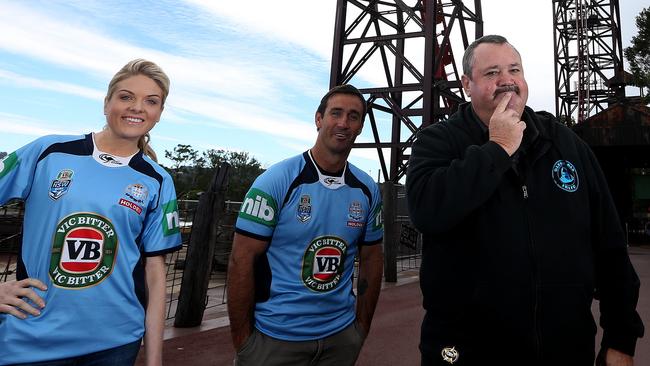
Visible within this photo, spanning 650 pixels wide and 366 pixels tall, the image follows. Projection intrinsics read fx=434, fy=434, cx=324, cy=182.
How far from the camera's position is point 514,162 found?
162cm

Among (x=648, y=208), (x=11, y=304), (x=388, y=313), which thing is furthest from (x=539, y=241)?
(x=648, y=208)

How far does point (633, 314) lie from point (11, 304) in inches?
86.4

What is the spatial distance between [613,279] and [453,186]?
78 cm

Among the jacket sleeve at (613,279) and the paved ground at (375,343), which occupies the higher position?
the jacket sleeve at (613,279)

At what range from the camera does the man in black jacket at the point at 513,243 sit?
1.51 meters

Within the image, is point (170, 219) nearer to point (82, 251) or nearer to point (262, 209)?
point (82, 251)

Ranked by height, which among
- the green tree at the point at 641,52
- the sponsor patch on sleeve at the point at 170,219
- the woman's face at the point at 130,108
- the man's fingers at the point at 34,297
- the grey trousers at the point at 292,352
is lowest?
the grey trousers at the point at 292,352

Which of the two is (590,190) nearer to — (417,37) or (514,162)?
(514,162)

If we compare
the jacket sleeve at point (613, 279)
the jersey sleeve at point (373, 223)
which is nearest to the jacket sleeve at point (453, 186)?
the jacket sleeve at point (613, 279)

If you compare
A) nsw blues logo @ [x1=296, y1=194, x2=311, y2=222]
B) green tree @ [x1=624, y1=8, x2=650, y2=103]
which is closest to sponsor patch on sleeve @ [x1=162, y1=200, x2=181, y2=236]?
nsw blues logo @ [x1=296, y1=194, x2=311, y2=222]

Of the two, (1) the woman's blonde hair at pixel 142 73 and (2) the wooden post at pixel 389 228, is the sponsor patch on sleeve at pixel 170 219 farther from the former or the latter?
(2) the wooden post at pixel 389 228

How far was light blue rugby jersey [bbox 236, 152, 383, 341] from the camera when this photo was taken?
6.79 ft

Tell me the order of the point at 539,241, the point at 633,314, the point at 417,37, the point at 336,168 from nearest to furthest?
the point at 539,241
the point at 633,314
the point at 336,168
the point at 417,37

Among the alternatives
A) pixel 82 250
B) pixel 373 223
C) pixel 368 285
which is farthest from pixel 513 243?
pixel 82 250
